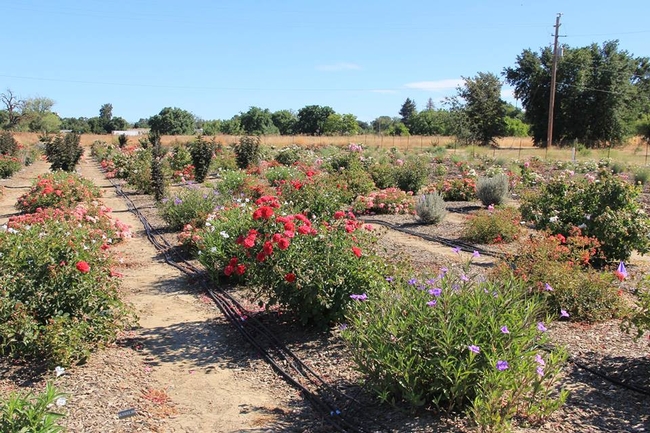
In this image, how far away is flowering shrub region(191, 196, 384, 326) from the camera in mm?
5047

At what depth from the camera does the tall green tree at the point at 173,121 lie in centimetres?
8362

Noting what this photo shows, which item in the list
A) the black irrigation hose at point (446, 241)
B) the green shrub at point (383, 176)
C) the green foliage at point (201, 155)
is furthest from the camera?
the green foliage at point (201, 155)

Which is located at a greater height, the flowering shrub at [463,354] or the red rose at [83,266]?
the red rose at [83,266]

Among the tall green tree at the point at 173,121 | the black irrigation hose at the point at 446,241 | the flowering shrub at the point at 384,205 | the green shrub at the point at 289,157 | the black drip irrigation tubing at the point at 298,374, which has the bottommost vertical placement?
the black drip irrigation tubing at the point at 298,374

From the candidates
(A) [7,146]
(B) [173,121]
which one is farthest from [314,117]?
(A) [7,146]

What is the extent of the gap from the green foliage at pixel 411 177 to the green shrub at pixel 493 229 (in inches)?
254

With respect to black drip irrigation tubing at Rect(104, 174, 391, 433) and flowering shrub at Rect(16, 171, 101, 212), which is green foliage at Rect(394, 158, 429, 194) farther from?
black drip irrigation tubing at Rect(104, 174, 391, 433)

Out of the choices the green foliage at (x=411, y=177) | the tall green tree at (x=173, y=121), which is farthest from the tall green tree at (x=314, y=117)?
the green foliage at (x=411, y=177)

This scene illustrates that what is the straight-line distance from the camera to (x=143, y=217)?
13.0 m

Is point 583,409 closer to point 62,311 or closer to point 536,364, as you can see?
point 536,364

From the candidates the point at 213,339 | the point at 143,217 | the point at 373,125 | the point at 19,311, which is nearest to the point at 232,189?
the point at 143,217

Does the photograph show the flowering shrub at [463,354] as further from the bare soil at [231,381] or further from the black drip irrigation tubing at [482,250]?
the black drip irrigation tubing at [482,250]

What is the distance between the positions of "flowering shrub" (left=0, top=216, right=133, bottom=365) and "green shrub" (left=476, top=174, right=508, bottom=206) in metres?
10.2

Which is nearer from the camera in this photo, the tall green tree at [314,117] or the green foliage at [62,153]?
the green foliage at [62,153]
